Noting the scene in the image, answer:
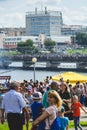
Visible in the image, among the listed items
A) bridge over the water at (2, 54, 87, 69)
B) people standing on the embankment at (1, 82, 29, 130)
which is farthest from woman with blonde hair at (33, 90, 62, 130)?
bridge over the water at (2, 54, 87, 69)

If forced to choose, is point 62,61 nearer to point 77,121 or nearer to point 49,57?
point 49,57

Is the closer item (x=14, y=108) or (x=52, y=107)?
(x=52, y=107)

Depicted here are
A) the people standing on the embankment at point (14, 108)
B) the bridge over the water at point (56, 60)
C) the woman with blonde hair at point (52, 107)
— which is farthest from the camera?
the bridge over the water at point (56, 60)

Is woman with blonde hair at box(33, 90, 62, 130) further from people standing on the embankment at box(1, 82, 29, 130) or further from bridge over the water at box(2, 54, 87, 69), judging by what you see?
bridge over the water at box(2, 54, 87, 69)

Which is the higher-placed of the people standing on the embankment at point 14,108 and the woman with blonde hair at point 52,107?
the woman with blonde hair at point 52,107

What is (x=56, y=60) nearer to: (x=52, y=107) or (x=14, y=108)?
(x=14, y=108)

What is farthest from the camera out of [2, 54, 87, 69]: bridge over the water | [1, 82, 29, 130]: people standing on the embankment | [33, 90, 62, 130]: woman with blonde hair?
[2, 54, 87, 69]: bridge over the water

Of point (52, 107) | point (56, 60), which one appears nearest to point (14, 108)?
point (52, 107)

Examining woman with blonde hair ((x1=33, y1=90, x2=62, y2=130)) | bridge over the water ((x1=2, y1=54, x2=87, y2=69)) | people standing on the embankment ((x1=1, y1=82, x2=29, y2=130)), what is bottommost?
bridge over the water ((x1=2, y1=54, x2=87, y2=69))

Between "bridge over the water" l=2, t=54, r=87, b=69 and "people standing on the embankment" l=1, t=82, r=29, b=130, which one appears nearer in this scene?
"people standing on the embankment" l=1, t=82, r=29, b=130

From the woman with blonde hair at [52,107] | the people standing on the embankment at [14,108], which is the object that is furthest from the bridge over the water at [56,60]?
the woman with blonde hair at [52,107]

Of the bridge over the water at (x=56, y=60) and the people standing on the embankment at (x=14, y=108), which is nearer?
the people standing on the embankment at (x=14, y=108)

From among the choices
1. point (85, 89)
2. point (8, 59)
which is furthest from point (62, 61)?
point (85, 89)

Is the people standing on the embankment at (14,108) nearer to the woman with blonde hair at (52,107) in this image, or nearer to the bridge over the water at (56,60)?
the woman with blonde hair at (52,107)
